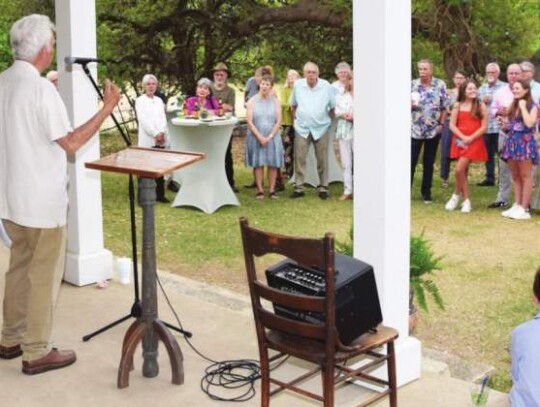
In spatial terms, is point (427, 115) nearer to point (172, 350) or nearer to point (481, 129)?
point (481, 129)

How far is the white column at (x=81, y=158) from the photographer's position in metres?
5.80

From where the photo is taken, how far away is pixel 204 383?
439 centimetres

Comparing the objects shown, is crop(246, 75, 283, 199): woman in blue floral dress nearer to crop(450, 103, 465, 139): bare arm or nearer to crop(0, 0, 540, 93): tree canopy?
crop(450, 103, 465, 139): bare arm

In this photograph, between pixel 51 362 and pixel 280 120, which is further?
pixel 280 120

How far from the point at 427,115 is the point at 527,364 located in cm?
712

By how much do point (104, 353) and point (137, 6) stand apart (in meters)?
12.1

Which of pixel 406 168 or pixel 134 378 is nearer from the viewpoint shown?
pixel 406 168

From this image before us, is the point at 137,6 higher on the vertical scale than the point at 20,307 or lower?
higher

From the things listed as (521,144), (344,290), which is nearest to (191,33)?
(521,144)

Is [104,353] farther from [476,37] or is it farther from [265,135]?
[476,37]

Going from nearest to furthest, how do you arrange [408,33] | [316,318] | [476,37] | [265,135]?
[316,318] → [408,33] → [265,135] → [476,37]

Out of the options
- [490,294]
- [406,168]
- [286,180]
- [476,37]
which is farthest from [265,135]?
[406,168]

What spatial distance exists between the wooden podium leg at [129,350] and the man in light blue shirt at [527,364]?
1.95 m

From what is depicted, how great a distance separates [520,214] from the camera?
905cm
